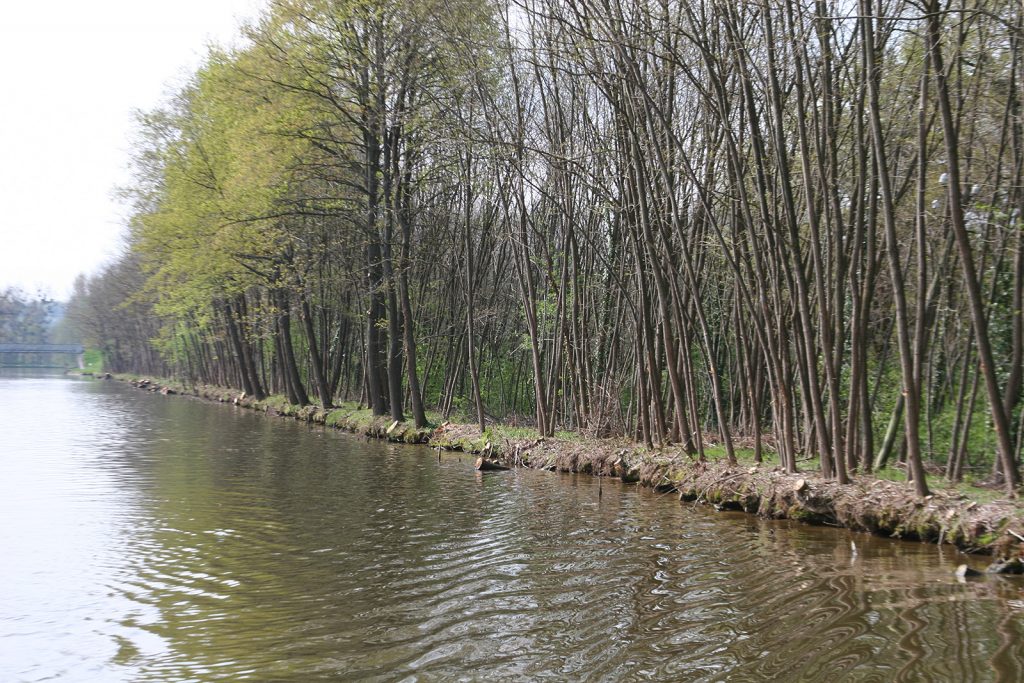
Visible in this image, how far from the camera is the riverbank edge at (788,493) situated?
6758 mm

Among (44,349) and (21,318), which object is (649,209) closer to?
(44,349)

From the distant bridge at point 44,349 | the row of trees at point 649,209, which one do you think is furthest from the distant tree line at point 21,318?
the row of trees at point 649,209

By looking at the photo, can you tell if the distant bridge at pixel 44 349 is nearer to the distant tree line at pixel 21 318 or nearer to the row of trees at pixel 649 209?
the distant tree line at pixel 21 318

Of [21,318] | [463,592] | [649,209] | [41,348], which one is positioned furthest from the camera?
[21,318]

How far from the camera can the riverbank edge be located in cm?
676

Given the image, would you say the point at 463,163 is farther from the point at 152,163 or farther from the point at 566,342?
the point at 152,163

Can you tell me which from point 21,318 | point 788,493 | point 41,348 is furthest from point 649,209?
point 21,318

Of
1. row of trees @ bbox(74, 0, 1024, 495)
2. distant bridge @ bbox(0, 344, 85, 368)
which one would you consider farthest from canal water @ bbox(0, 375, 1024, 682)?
distant bridge @ bbox(0, 344, 85, 368)

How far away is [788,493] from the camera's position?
27.3ft

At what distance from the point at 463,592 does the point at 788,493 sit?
389cm

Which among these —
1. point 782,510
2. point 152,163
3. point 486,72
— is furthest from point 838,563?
point 152,163

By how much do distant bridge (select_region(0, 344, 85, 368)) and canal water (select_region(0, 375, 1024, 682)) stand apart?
79662mm

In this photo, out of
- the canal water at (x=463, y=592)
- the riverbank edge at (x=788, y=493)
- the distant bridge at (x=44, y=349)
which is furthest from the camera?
the distant bridge at (x=44, y=349)

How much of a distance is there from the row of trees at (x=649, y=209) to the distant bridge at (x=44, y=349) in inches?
2532
